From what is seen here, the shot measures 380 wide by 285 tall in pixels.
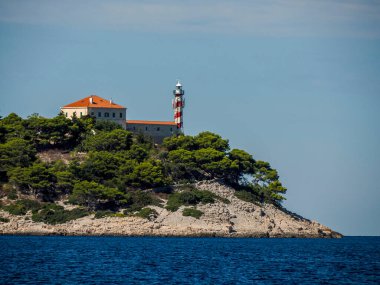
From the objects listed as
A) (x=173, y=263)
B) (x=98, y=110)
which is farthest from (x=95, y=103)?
(x=173, y=263)

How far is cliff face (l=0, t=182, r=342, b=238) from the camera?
253 feet

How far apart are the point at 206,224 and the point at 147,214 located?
5.85 m

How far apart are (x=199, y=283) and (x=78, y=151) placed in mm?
55251

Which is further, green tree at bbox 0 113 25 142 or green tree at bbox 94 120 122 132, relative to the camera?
green tree at bbox 94 120 122 132

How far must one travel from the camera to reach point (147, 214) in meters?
79.6

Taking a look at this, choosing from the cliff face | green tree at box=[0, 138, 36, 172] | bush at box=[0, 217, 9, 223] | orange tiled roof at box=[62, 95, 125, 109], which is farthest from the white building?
bush at box=[0, 217, 9, 223]

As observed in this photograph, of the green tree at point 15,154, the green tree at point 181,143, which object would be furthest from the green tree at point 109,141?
the green tree at point 15,154

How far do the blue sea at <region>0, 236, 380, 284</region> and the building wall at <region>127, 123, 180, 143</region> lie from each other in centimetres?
3179

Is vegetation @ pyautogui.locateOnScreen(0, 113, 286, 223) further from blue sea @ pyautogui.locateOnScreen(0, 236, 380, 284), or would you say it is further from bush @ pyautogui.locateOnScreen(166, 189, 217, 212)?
blue sea @ pyautogui.locateOnScreen(0, 236, 380, 284)

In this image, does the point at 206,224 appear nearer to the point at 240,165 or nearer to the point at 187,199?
the point at 187,199

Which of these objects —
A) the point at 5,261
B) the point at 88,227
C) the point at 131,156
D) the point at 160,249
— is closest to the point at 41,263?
the point at 5,261

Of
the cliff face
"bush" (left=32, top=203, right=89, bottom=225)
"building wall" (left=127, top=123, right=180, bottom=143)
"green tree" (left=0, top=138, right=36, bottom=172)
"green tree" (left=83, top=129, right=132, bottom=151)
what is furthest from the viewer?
"building wall" (left=127, top=123, right=180, bottom=143)

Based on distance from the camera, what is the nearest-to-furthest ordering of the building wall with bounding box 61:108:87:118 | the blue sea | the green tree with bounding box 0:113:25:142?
the blue sea
the green tree with bounding box 0:113:25:142
the building wall with bounding box 61:108:87:118

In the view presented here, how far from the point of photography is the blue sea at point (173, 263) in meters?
40.4
